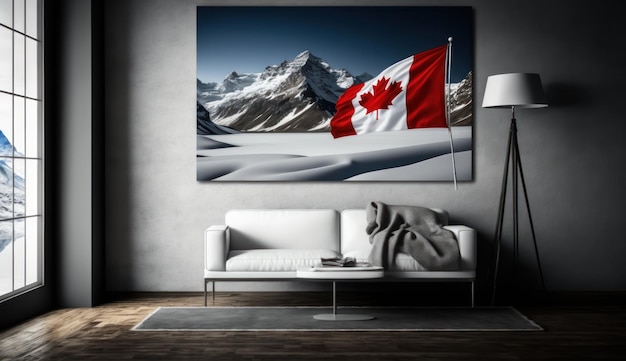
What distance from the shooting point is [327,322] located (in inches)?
179

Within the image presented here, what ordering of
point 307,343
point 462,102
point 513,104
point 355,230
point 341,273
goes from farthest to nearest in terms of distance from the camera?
1. point 462,102
2. point 355,230
3. point 513,104
4. point 341,273
5. point 307,343

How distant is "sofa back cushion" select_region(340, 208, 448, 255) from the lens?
17.4 feet

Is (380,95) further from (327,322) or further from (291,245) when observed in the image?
(327,322)

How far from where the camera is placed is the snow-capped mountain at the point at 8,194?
4.48 metres

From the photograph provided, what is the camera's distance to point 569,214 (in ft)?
18.6

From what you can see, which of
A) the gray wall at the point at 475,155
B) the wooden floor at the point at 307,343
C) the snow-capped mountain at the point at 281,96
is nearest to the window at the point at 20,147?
the wooden floor at the point at 307,343

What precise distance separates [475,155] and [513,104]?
0.66m

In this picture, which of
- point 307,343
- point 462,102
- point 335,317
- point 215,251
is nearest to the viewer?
point 307,343

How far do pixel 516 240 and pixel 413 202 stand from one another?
868 mm

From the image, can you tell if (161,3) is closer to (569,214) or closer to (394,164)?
(394,164)

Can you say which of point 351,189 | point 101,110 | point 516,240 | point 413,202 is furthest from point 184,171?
point 516,240

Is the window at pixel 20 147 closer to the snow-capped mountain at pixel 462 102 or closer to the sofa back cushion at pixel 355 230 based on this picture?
the sofa back cushion at pixel 355 230

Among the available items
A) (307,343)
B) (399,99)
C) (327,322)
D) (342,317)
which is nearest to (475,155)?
(399,99)

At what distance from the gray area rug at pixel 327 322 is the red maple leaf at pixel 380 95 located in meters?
1.68
